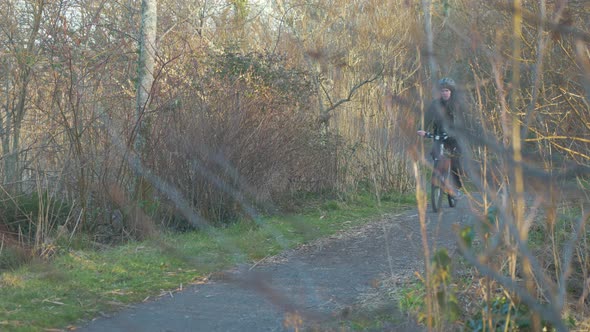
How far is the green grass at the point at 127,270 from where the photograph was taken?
18.9 ft

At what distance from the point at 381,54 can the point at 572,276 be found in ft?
33.1

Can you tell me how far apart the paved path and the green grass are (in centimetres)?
25

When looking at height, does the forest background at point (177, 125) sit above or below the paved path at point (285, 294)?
above

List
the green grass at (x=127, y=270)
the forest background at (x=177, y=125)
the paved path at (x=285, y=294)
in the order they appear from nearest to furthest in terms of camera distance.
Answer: the paved path at (x=285, y=294)
the green grass at (x=127, y=270)
the forest background at (x=177, y=125)

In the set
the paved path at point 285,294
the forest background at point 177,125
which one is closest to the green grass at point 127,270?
the paved path at point 285,294

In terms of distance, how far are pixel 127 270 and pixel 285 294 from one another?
1.83 m

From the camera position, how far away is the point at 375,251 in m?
8.22

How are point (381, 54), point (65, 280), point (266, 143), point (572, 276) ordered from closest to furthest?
1. point (572, 276)
2. point (65, 280)
3. point (266, 143)
4. point (381, 54)

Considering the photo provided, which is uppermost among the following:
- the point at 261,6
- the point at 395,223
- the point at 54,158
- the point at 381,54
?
the point at 261,6

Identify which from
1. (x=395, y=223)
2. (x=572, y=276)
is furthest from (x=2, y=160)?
(x=572, y=276)

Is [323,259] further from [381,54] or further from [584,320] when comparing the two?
[381,54]

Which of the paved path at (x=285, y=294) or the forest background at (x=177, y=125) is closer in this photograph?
the paved path at (x=285, y=294)

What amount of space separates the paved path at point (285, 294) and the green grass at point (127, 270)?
0.81ft

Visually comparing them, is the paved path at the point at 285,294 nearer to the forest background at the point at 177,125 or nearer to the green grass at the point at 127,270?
the green grass at the point at 127,270
